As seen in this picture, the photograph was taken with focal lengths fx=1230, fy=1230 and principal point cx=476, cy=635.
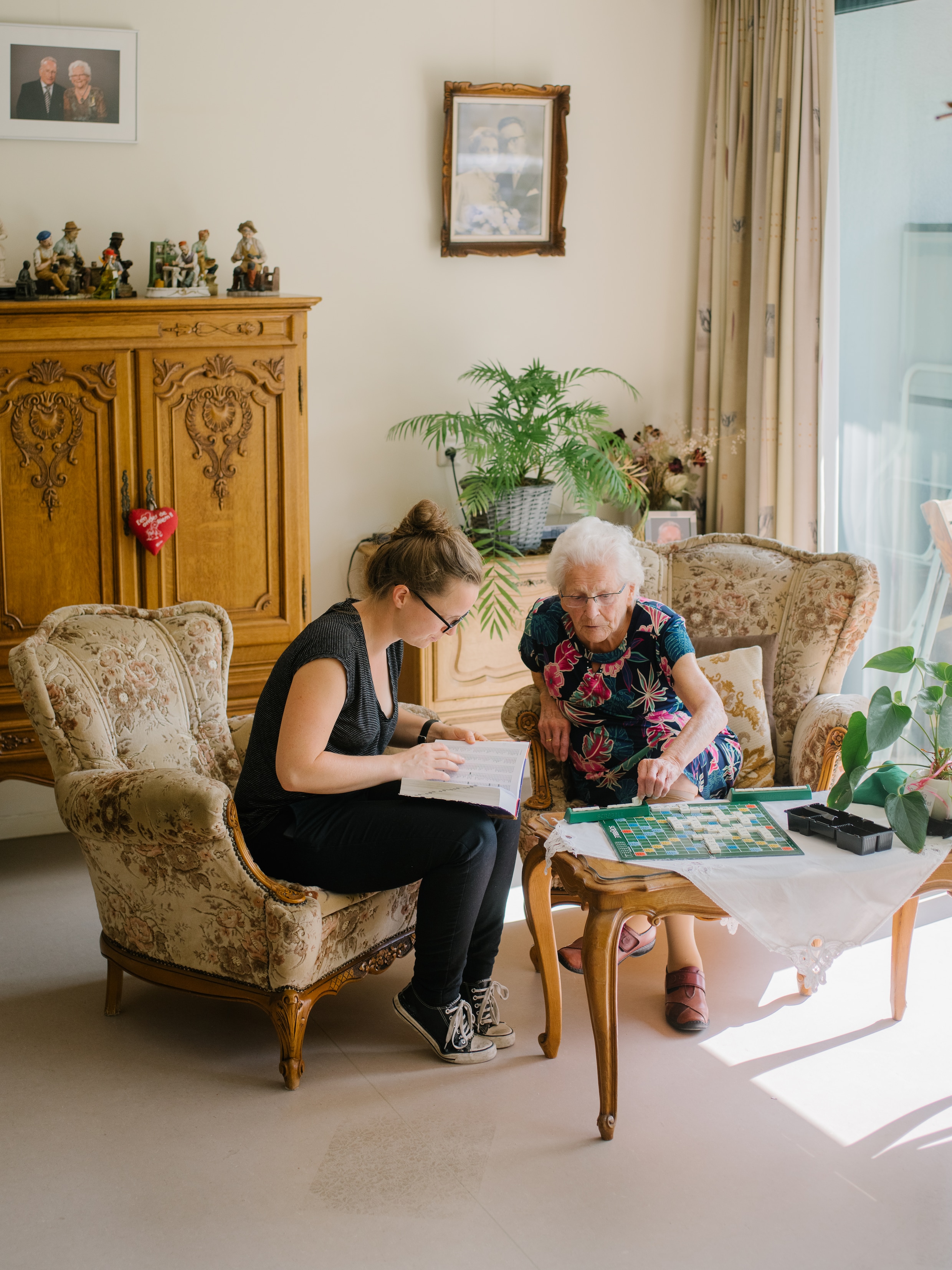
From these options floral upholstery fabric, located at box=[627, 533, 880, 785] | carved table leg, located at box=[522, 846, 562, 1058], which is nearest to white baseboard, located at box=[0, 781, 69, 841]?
carved table leg, located at box=[522, 846, 562, 1058]

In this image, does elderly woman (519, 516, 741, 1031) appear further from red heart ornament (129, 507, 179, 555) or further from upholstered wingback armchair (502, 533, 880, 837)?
red heart ornament (129, 507, 179, 555)

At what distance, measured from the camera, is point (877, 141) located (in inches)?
152

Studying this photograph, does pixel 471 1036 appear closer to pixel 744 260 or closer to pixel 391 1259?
pixel 391 1259

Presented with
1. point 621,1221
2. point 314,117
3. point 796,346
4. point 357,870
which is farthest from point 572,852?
point 314,117

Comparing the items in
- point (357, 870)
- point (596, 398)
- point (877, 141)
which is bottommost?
point (357, 870)

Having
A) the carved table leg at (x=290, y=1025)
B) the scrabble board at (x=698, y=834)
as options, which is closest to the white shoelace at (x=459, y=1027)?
the carved table leg at (x=290, y=1025)

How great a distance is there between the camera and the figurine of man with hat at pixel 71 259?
339cm

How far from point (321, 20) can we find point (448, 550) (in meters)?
2.36

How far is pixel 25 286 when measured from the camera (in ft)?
10.9

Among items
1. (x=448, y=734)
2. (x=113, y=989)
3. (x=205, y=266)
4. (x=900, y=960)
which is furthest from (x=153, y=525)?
(x=900, y=960)

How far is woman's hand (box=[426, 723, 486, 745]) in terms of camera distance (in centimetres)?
268

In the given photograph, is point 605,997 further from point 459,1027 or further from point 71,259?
point 71,259

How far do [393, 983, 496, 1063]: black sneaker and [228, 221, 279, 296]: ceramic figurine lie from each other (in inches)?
83.3

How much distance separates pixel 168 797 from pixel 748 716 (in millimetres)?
1398
